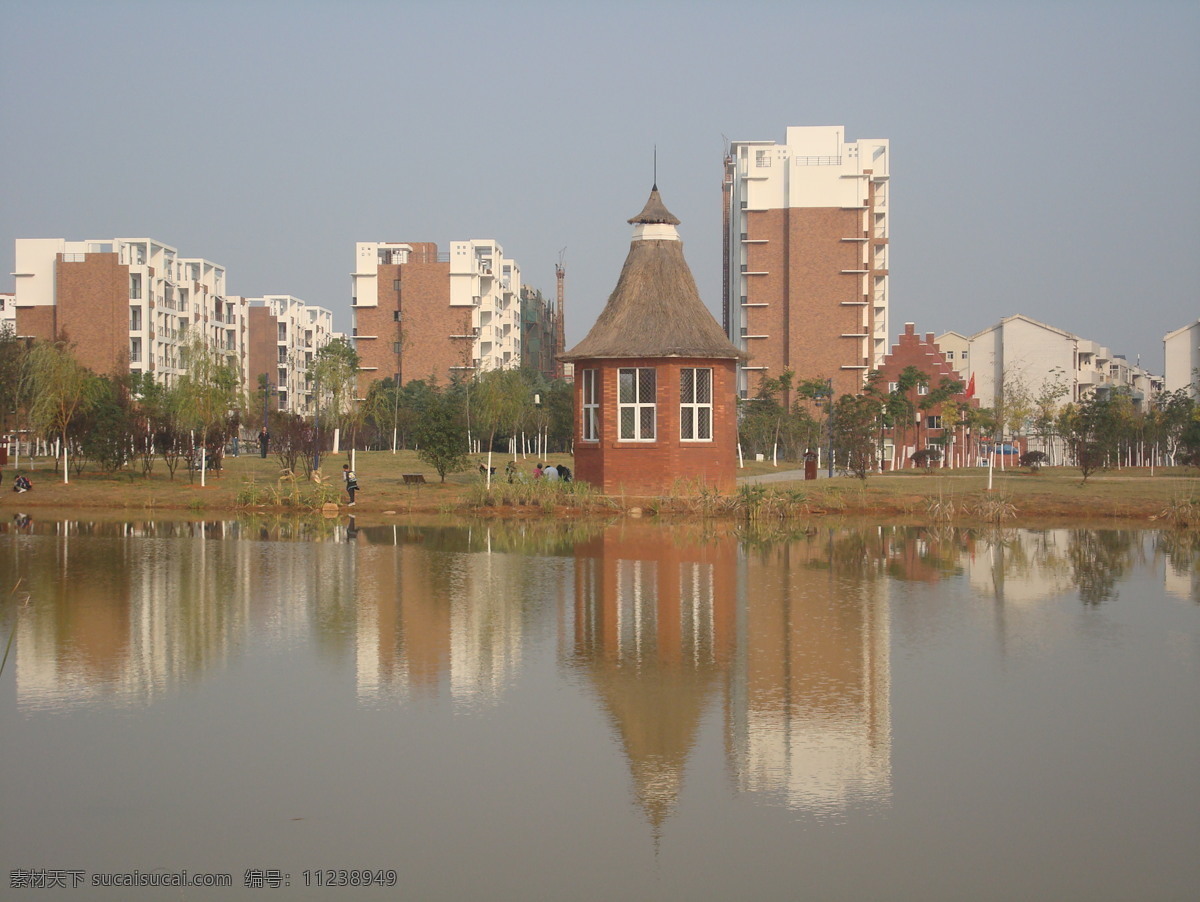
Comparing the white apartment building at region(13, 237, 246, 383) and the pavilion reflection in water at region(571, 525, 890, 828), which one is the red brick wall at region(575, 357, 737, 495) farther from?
the white apartment building at region(13, 237, 246, 383)

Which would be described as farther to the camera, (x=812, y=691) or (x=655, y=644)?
(x=655, y=644)

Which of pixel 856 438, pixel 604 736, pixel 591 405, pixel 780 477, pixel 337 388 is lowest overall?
pixel 604 736

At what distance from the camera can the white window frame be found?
3103 centimetres

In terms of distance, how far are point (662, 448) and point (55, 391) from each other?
18573 millimetres

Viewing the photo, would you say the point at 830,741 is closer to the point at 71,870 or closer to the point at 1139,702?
the point at 1139,702

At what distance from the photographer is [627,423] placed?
3103cm

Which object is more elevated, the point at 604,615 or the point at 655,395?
the point at 655,395

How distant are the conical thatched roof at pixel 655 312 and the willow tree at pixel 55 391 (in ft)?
50.7

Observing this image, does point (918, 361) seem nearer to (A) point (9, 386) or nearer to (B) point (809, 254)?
(B) point (809, 254)

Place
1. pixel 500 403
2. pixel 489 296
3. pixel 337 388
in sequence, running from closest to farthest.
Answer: pixel 337 388 < pixel 500 403 < pixel 489 296

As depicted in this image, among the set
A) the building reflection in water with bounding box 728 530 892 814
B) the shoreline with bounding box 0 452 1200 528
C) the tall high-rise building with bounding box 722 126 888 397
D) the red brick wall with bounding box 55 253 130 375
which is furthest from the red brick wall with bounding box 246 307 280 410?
the building reflection in water with bounding box 728 530 892 814

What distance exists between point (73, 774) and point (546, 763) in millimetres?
3332

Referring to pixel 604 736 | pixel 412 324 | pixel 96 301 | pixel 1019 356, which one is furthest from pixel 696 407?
pixel 412 324

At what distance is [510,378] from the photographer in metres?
58.1
